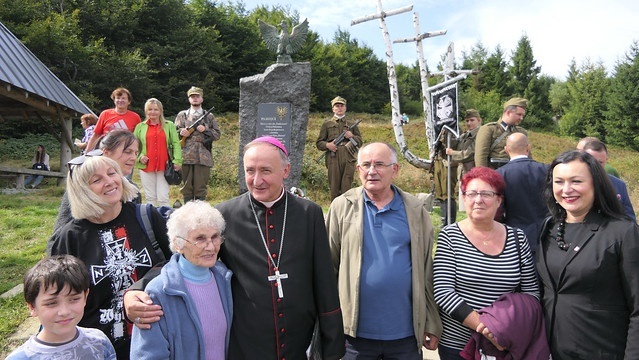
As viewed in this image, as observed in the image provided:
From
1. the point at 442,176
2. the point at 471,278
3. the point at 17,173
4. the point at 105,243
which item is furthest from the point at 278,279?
the point at 17,173

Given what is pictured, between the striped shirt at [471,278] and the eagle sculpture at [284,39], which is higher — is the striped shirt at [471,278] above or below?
below

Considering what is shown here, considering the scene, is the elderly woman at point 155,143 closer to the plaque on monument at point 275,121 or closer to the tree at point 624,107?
the plaque on monument at point 275,121

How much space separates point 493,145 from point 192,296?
419cm

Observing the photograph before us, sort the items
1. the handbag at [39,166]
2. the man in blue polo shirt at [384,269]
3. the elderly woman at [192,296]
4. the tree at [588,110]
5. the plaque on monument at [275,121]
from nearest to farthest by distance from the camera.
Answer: the elderly woman at [192,296], the man in blue polo shirt at [384,269], the plaque on monument at [275,121], the handbag at [39,166], the tree at [588,110]

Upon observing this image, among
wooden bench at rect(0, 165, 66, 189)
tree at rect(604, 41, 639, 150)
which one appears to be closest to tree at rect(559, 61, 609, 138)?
tree at rect(604, 41, 639, 150)

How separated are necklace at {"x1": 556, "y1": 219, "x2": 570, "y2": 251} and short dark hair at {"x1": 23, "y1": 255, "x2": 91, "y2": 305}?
7.79 feet

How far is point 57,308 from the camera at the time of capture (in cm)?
182

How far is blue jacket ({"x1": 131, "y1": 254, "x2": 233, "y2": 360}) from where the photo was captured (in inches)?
74.0

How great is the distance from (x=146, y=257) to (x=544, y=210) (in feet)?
9.14

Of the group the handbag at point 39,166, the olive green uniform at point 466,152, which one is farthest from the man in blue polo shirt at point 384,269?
the handbag at point 39,166

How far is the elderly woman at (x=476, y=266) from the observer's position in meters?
2.33

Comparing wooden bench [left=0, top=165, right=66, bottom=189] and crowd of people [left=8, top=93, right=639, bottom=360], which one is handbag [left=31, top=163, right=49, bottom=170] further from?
crowd of people [left=8, top=93, right=639, bottom=360]

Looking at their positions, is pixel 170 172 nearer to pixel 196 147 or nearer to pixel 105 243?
pixel 196 147

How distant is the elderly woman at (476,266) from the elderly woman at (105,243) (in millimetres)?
1600
